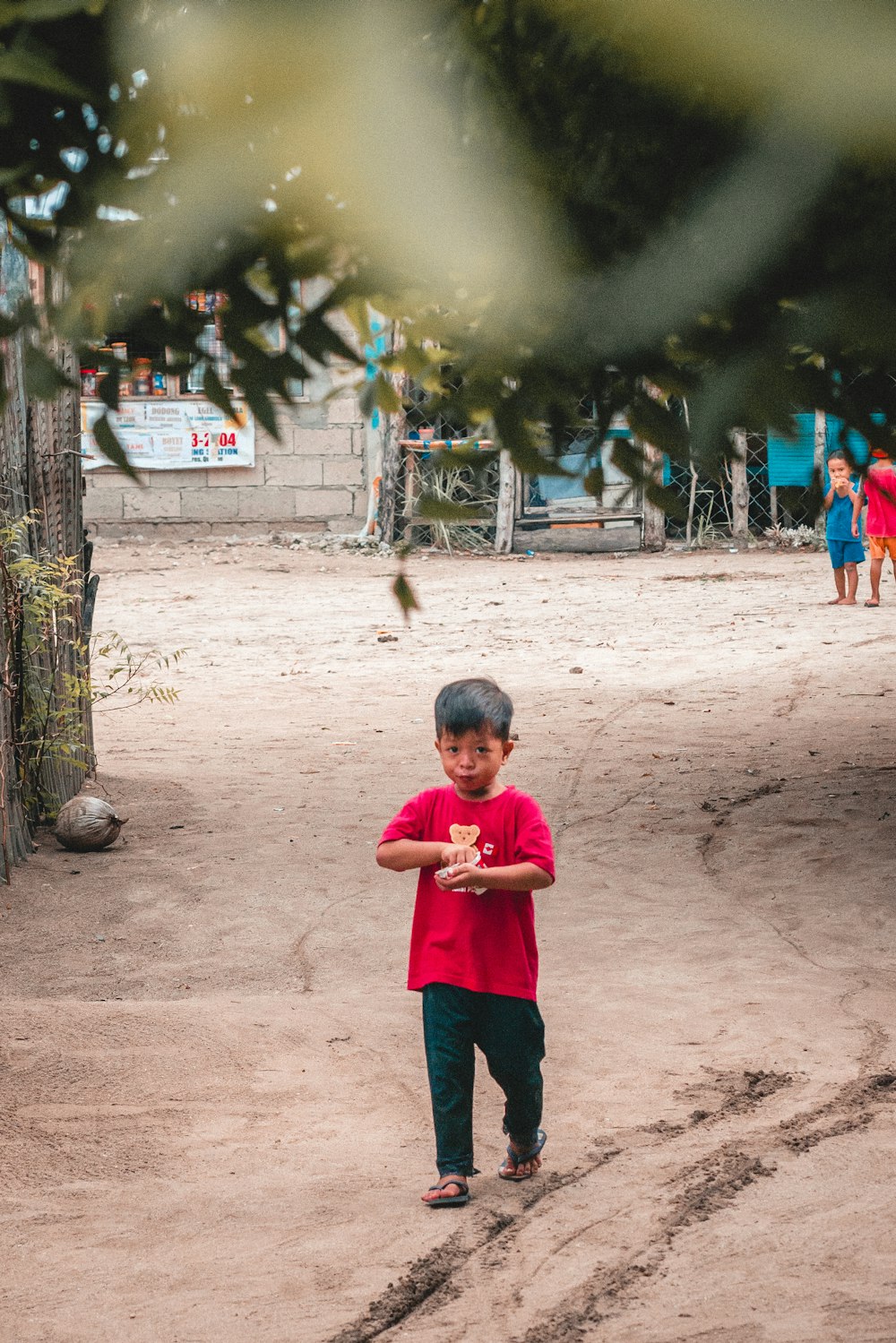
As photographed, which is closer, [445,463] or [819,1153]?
[445,463]

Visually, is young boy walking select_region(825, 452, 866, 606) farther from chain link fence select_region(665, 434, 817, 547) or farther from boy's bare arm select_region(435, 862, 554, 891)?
boy's bare arm select_region(435, 862, 554, 891)

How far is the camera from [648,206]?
146 cm

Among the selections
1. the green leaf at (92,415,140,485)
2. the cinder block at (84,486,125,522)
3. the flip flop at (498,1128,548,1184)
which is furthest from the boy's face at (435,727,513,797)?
the cinder block at (84,486,125,522)

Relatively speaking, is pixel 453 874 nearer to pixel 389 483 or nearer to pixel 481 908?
pixel 481 908

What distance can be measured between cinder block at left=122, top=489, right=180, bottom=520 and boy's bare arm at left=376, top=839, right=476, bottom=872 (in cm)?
1617

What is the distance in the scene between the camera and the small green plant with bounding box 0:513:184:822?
613cm

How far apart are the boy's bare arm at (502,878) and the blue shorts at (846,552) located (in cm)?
1001

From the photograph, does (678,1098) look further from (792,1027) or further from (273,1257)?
(273,1257)

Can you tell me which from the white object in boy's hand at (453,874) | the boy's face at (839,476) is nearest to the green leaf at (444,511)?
the white object in boy's hand at (453,874)

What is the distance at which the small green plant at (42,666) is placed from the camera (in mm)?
6133

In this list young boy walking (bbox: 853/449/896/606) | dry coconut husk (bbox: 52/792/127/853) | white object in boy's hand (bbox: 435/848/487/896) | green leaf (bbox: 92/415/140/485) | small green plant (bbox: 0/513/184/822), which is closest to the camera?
green leaf (bbox: 92/415/140/485)

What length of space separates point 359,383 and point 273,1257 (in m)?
2.09

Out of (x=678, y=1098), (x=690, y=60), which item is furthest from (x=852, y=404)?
(x=678, y=1098)

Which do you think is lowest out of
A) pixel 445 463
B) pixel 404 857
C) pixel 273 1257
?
pixel 273 1257
